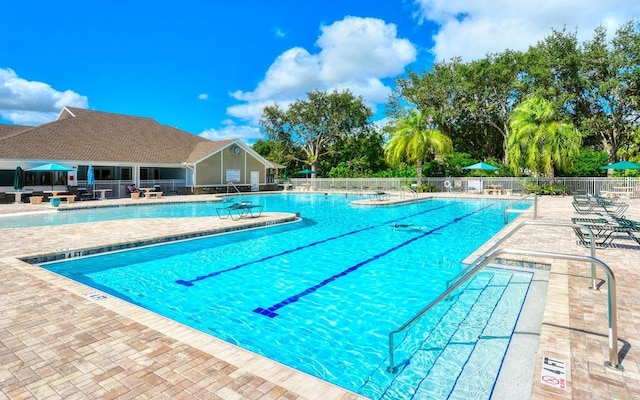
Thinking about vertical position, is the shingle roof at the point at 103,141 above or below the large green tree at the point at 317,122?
below

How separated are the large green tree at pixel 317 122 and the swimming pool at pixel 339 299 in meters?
34.8

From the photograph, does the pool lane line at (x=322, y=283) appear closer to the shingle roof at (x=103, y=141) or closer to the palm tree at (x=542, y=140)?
the palm tree at (x=542, y=140)

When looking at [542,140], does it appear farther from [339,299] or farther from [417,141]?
[339,299]

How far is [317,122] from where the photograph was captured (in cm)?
4559

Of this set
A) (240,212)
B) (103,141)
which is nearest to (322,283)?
(240,212)

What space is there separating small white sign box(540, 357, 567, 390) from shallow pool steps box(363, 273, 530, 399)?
1.96ft

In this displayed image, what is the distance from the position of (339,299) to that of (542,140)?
86.6ft

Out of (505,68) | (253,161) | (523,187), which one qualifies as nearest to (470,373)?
(523,187)

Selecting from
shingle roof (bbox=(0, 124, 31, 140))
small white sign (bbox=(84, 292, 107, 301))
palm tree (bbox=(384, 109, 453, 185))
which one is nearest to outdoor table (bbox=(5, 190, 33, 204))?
shingle roof (bbox=(0, 124, 31, 140))

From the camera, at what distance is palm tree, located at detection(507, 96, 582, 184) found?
26.0m

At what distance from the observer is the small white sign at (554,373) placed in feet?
9.73

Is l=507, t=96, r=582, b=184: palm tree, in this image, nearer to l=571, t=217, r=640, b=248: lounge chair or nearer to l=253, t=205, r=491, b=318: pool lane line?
l=253, t=205, r=491, b=318: pool lane line

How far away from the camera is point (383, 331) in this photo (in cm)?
516

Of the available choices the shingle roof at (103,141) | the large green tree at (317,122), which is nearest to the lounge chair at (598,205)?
the shingle roof at (103,141)
